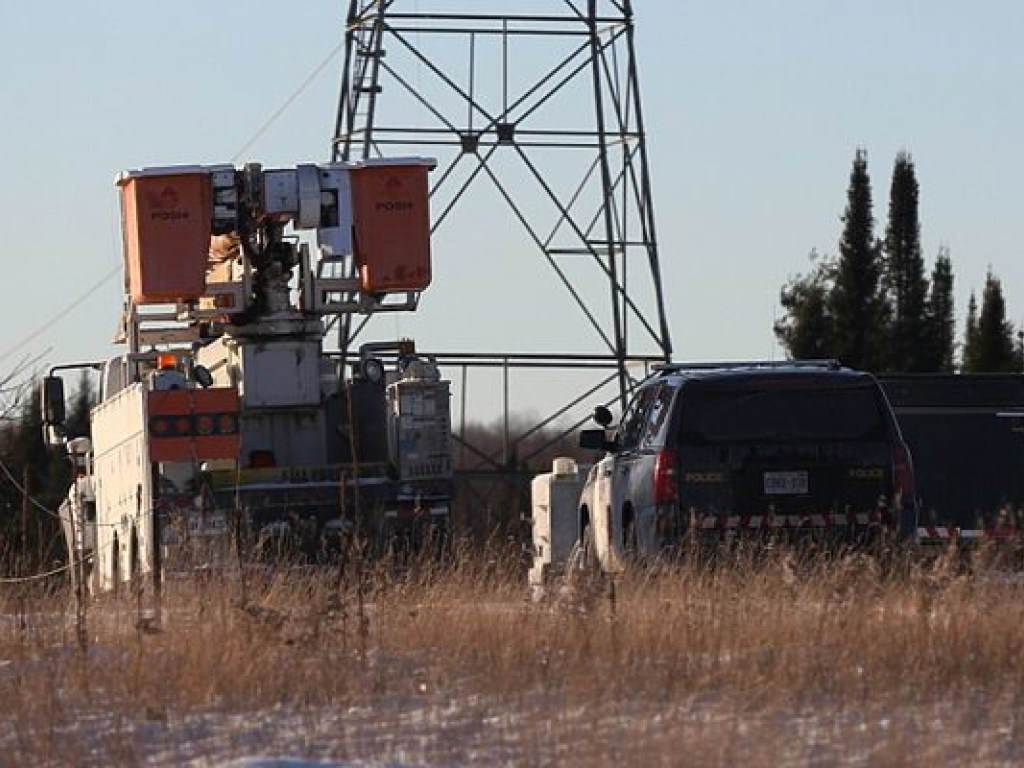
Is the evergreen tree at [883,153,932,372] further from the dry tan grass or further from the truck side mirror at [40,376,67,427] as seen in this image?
the dry tan grass

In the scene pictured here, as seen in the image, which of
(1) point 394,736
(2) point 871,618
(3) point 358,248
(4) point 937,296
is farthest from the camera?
(4) point 937,296

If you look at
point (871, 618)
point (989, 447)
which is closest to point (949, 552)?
point (871, 618)

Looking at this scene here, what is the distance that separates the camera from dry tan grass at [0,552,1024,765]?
13.1m

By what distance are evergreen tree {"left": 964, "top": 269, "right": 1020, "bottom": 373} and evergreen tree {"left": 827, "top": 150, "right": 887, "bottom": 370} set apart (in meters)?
8.05

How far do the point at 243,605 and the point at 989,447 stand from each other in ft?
57.1

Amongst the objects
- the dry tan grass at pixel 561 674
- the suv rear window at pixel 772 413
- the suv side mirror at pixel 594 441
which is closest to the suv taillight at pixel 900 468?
the suv rear window at pixel 772 413

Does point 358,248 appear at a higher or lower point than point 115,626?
higher

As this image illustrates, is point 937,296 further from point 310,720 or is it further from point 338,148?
point 310,720

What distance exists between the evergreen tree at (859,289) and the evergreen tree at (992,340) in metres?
8.05

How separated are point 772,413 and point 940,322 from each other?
2410 inches

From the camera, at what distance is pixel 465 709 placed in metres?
14.1

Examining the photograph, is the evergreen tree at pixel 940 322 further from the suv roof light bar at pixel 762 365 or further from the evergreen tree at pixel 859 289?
the suv roof light bar at pixel 762 365

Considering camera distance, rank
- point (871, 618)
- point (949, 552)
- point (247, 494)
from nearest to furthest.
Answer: point (871, 618) → point (949, 552) → point (247, 494)

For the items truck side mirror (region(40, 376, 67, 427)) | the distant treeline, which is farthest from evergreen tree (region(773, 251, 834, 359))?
truck side mirror (region(40, 376, 67, 427))
